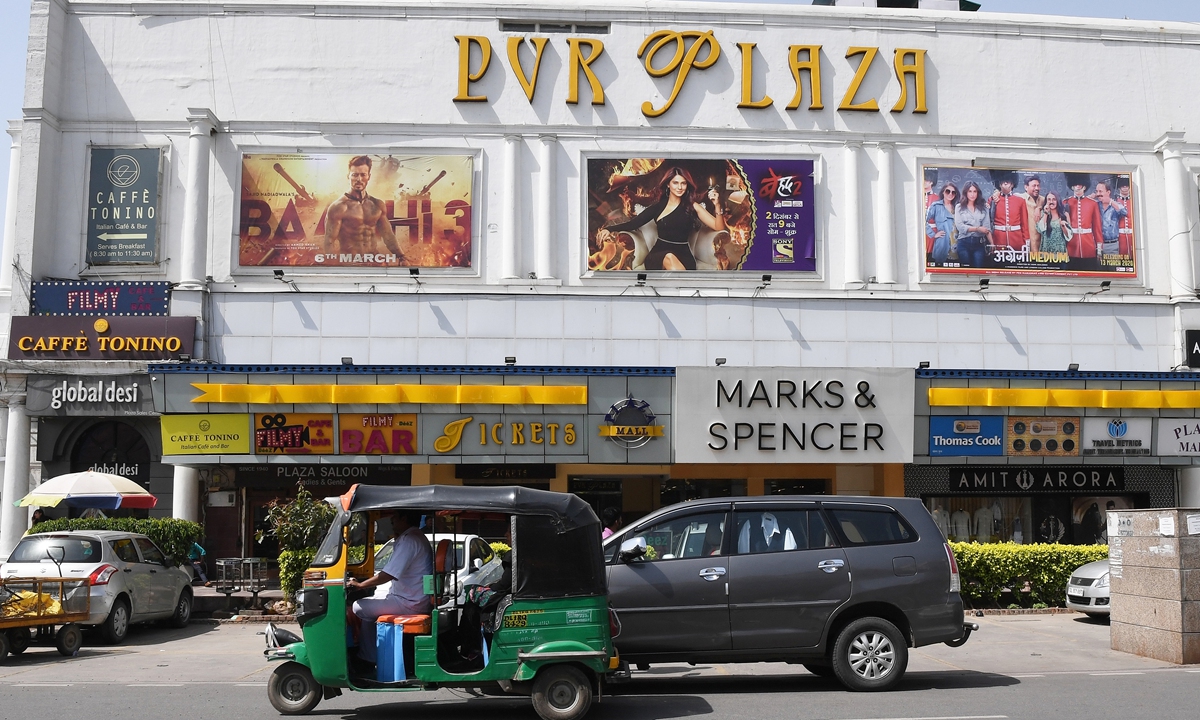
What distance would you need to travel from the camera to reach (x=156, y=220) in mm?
23922

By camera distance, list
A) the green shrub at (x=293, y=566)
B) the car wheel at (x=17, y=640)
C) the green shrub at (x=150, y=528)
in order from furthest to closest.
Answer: the green shrub at (x=150, y=528) < the green shrub at (x=293, y=566) < the car wheel at (x=17, y=640)

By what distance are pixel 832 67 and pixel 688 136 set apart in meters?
3.83

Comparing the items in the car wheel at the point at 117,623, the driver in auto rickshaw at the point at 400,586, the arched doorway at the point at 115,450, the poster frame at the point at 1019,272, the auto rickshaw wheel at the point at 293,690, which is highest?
the poster frame at the point at 1019,272

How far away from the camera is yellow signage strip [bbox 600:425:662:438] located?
859 inches

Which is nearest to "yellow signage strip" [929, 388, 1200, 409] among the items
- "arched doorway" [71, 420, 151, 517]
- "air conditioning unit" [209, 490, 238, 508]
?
"air conditioning unit" [209, 490, 238, 508]

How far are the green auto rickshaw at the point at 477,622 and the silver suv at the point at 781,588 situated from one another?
1.34 meters

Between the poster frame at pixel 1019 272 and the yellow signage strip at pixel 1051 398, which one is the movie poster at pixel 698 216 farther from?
the yellow signage strip at pixel 1051 398

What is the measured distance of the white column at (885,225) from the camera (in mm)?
24500

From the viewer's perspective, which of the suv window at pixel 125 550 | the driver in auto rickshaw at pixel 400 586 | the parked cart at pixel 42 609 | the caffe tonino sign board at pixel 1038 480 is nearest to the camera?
the driver in auto rickshaw at pixel 400 586

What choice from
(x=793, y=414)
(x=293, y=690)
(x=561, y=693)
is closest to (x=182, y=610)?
(x=293, y=690)

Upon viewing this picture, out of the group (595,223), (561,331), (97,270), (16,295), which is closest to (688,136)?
(595,223)

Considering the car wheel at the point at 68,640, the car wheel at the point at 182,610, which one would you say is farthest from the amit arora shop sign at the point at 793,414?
the car wheel at the point at 68,640

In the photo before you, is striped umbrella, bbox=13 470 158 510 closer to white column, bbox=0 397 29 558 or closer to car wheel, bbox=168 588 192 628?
white column, bbox=0 397 29 558

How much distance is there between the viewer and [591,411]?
2184 cm
